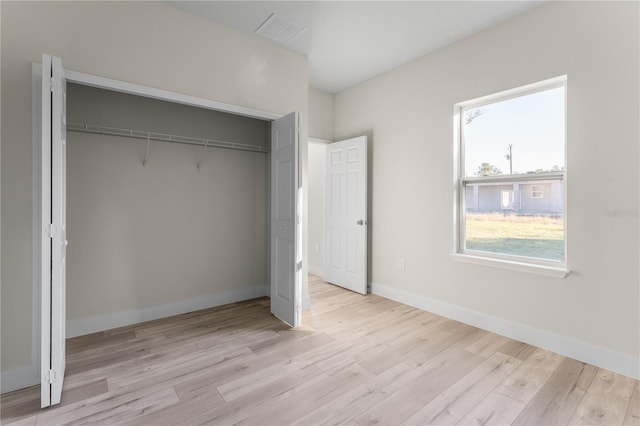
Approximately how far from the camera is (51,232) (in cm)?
180

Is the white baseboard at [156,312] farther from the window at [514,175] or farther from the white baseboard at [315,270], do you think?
the window at [514,175]

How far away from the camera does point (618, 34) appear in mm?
2289

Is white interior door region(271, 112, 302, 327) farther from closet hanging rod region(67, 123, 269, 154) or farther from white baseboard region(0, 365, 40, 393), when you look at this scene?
white baseboard region(0, 365, 40, 393)

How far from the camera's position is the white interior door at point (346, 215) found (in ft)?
13.9

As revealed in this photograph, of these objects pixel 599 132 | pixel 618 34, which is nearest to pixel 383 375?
pixel 599 132

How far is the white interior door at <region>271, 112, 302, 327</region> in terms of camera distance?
302cm

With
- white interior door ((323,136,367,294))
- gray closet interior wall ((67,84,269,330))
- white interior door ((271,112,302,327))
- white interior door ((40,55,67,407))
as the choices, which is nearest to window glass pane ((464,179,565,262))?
white interior door ((323,136,367,294))

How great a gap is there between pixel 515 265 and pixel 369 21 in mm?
2657

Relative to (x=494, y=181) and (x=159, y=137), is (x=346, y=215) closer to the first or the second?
(x=494, y=181)

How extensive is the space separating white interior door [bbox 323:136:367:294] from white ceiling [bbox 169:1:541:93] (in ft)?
3.71

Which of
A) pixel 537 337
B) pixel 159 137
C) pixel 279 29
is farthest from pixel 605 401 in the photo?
pixel 159 137

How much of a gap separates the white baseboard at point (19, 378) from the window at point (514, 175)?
3787 millimetres

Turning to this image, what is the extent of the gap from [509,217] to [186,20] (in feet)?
11.7

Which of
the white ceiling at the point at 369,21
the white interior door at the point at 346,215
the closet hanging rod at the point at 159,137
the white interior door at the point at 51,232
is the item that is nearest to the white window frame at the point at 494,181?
the white ceiling at the point at 369,21
